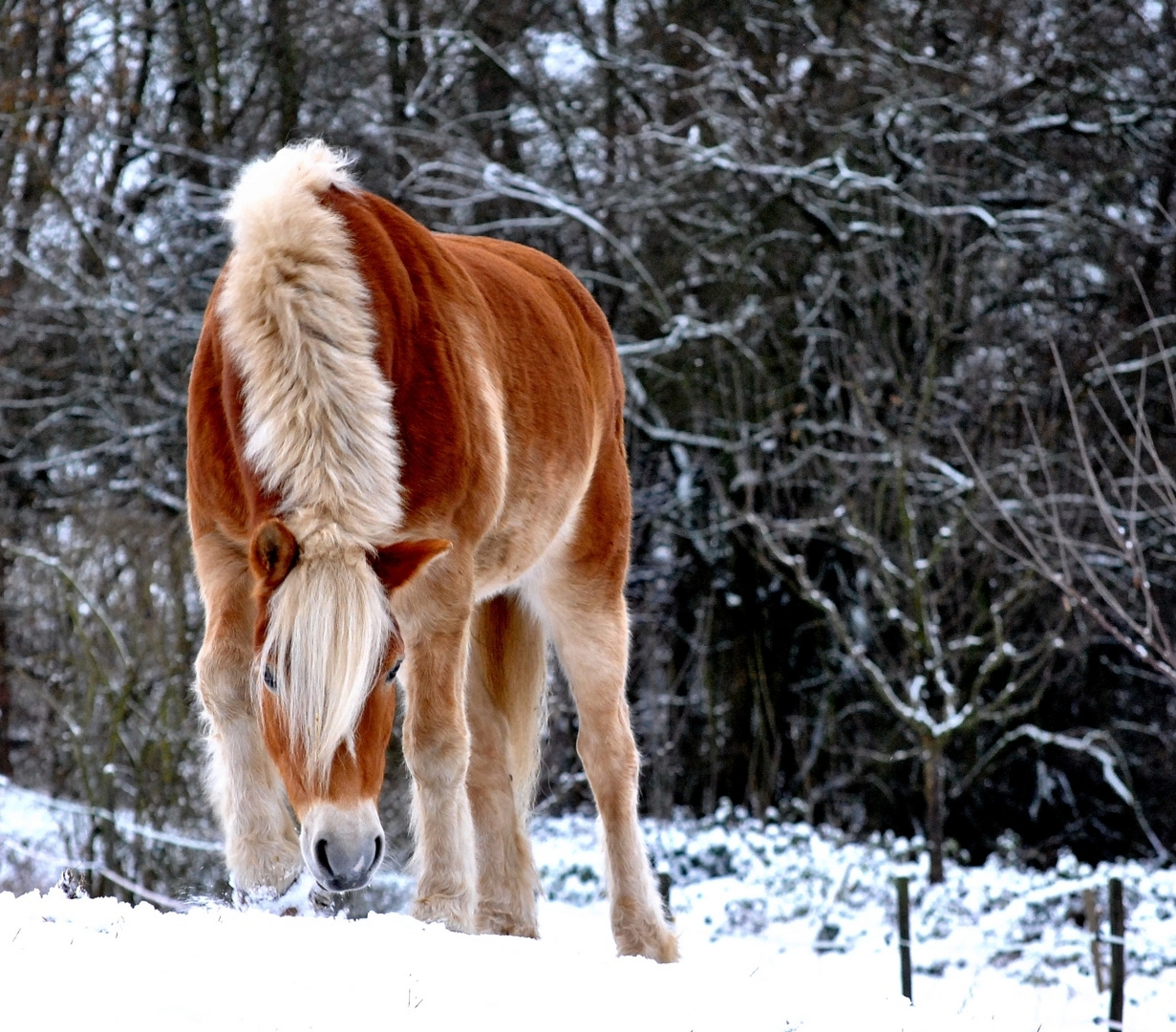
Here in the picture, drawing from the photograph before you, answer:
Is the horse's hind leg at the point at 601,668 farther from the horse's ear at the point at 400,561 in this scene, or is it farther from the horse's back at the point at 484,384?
the horse's ear at the point at 400,561

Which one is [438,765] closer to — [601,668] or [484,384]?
[484,384]

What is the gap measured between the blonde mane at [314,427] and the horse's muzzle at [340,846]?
4.3 inches

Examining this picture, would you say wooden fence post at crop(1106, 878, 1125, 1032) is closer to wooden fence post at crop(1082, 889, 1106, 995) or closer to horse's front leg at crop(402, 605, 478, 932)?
wooden fence post at crop(1082, 889, 1106, 995)

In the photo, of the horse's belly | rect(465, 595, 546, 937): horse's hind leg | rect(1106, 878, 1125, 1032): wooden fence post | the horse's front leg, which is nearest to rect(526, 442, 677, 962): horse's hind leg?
rect(465, 595, 546, 937): horse's hind leg

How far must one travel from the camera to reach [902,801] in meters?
13.6

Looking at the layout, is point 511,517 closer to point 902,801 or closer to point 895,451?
point 895,451

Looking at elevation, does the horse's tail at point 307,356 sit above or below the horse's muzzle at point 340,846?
above

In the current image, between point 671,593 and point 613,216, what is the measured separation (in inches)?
157

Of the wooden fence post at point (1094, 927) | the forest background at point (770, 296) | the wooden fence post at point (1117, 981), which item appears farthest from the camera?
the forest background at point (770, 296)

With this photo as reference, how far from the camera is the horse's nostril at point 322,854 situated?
3.32 meters

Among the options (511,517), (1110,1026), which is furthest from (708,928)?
(511,517)

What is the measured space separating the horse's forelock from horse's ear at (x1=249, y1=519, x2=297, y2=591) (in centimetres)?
3

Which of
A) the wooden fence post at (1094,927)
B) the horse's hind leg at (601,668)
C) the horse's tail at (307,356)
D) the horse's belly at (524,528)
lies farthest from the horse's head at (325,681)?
the wooden fence post at (1094,927)

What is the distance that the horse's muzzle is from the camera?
3.31m
